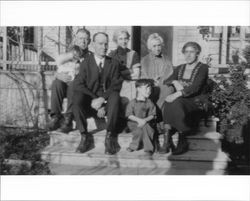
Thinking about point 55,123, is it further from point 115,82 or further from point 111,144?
point 115,82

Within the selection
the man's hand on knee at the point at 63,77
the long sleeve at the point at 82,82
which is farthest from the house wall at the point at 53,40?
the long sleeve at the point at 82,82

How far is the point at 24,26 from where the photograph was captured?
4.54m

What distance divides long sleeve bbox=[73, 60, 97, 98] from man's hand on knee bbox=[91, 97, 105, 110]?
2.4 inches

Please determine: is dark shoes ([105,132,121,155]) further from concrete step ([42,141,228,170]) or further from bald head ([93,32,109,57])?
bald head ([93,32,109,57])

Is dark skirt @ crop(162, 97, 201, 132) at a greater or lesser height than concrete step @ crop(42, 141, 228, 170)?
greater

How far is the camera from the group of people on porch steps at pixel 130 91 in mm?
4453

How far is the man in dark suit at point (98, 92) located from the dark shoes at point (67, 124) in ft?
0.43

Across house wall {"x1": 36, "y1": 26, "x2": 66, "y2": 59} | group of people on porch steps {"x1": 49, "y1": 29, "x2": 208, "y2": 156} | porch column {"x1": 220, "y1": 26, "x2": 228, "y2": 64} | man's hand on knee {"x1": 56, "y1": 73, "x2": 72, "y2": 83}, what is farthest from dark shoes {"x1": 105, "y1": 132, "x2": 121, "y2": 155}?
porch column {"x1": 220, "y1": 26, "x2": 228, "y2": 64}

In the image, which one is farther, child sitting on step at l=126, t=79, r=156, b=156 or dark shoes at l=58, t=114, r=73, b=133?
dark shoes at l=58, t=114, r=73, b=133

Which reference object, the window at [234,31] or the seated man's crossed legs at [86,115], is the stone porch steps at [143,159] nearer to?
the seated man's crossed legs at [86,115]

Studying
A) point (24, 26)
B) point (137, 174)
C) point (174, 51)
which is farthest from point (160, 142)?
point (24, 26)

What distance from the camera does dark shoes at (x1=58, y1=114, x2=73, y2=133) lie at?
459 centimetres

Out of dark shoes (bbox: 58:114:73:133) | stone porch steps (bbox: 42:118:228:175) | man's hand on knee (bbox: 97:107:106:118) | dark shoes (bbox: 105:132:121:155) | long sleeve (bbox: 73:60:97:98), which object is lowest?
stone porch steps (bbox: 42:118:228:175)

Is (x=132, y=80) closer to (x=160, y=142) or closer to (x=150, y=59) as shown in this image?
(x=150, y=59)
